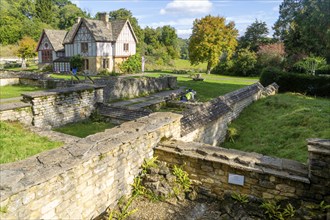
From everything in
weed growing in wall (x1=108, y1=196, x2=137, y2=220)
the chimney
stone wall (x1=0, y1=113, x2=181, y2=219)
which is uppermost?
the chimney

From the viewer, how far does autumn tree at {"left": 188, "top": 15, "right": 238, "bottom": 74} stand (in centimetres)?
3825

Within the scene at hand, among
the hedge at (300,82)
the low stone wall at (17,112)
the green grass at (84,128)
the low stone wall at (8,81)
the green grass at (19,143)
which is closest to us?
the green grass at (19,143)

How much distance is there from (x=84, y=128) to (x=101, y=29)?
3092cm

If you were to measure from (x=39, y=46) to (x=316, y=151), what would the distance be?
165 ft

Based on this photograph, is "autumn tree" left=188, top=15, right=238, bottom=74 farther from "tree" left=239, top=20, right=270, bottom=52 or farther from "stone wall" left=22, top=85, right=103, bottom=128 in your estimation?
"stone wall" left=22, top=85, right=103, bottom=128

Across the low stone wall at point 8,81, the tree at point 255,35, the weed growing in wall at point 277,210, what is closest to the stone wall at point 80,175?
the weed growing in wall at point 277,210

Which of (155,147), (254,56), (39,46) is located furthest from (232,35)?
(155,147)

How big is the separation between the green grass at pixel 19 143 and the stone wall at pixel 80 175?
2862 mm

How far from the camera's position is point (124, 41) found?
135 ft

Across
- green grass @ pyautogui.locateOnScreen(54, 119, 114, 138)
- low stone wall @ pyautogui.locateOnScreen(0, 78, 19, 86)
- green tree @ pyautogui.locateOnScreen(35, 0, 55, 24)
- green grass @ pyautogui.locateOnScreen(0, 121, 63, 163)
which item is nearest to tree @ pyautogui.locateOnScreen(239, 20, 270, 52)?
low stone wall @ pyautogui.locateOnScreen(0, 78, 19, 86)

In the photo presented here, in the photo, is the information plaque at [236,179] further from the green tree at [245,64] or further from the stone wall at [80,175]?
the green tree at [245,64]

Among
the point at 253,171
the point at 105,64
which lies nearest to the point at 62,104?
the point at 253,171

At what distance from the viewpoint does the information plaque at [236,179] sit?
16.9 ft

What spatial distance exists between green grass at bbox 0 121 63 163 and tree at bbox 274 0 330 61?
82.3 ft
